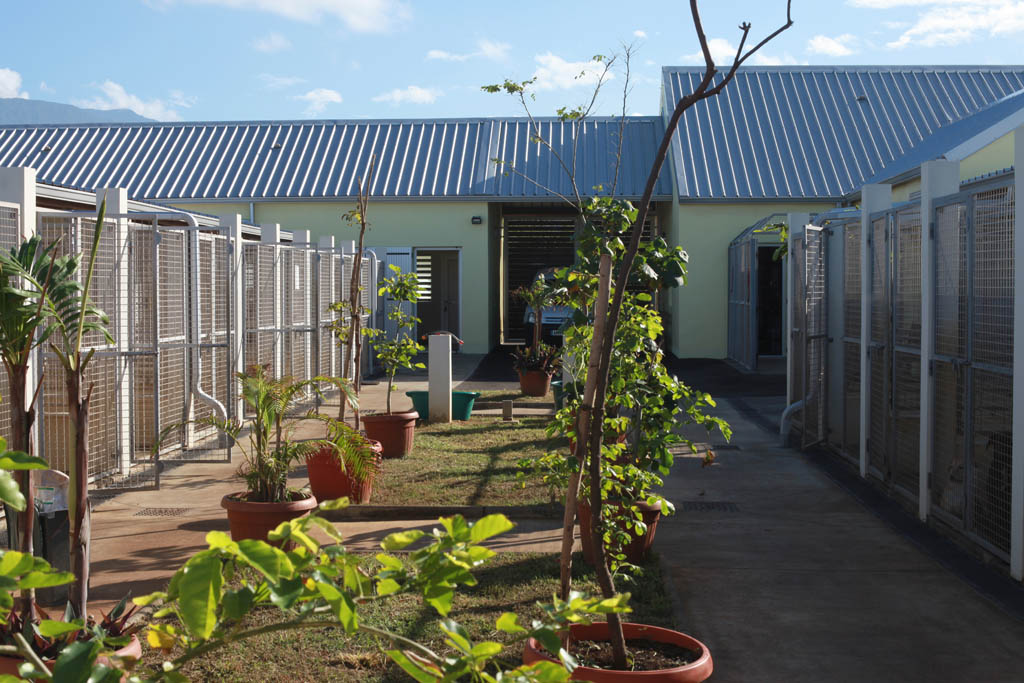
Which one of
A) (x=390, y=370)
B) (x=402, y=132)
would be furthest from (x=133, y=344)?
(x=402, y=132)

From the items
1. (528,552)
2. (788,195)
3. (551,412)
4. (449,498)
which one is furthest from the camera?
(788,195)

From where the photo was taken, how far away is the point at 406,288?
1017 centimetres

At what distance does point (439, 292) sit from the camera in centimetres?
2450

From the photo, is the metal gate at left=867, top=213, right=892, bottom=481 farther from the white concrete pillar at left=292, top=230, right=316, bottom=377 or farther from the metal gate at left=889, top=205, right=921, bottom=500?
the white concrete pillar at left=292, top=230, right=316, bottom=377

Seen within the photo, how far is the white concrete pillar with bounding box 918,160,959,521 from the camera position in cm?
677

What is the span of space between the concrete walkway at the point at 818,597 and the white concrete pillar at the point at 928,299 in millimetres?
531

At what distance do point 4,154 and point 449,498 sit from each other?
22032 millimetres

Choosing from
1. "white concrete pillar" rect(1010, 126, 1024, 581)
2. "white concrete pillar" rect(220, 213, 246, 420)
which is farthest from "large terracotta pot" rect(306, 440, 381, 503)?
"white concrete pillar" rect(1010, 126, 1024, 581)

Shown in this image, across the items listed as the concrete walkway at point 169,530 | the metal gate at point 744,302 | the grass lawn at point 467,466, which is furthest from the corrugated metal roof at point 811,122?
the concrete walkway at point 169,530

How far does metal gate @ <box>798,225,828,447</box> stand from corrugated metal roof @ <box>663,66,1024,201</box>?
1080 cm

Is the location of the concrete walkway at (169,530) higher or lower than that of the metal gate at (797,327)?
lower

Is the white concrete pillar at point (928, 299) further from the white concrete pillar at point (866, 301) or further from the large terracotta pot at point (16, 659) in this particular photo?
the large terracotta pot at point (16, 659)

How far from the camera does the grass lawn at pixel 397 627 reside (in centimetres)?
412

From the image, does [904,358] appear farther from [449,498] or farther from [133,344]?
[133,344]
